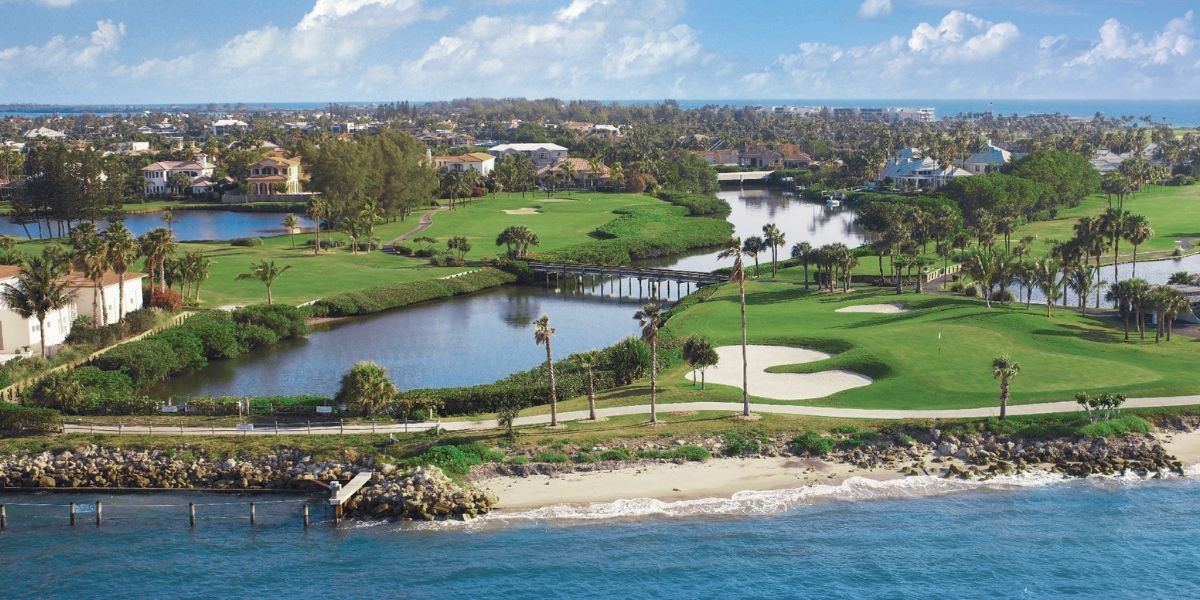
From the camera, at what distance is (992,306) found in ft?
261

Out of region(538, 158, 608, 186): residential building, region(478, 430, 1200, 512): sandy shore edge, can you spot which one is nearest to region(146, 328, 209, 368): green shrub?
region(478, 430, 1200, 512): sandy shore edge

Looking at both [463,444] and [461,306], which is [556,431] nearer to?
[463,444]

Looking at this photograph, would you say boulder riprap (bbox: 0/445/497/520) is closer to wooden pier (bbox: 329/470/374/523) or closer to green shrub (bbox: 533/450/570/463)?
wooden pier (bbox: 329/470/374/523)

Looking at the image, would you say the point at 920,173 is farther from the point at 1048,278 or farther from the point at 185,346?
the point at 185,346

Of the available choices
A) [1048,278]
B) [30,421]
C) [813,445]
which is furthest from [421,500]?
[1048,278]

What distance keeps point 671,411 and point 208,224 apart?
10740 cm

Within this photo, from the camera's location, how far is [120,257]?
73.6 meters

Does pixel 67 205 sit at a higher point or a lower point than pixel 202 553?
higher

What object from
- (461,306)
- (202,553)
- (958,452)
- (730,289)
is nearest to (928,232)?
(730,289)

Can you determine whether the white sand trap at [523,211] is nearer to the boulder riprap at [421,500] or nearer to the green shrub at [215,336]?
the green shrub at [215,336]

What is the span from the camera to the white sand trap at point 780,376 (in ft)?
198

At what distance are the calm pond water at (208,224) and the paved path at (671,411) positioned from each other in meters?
81.0

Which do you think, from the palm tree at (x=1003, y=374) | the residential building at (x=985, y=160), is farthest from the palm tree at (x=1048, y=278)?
the residential building at (x=985, y=160)

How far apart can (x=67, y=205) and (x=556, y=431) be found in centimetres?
9890
